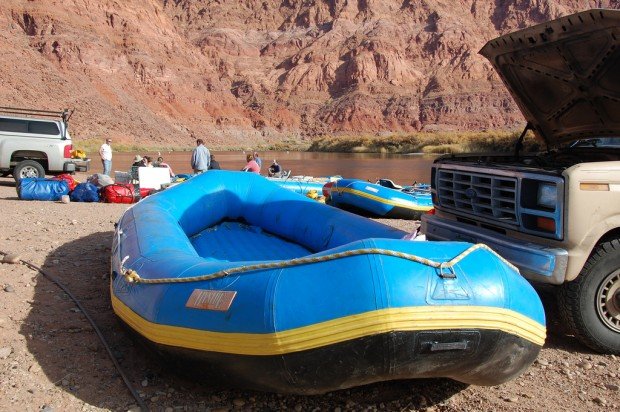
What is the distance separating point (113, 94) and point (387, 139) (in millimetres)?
34775

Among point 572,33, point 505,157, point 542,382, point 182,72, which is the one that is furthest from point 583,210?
point 182,72

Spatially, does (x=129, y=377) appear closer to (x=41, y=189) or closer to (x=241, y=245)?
(x=241, y=245)

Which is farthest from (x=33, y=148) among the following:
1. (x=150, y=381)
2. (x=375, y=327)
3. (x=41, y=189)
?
(x=375, y=327)

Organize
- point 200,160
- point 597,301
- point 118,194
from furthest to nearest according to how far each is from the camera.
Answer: point 200,160 → point 118,194 → point 597,301

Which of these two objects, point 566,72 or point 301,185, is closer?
point 566,72

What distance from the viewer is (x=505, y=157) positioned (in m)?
6.14

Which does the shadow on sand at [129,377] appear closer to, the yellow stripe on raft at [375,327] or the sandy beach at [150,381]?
the sandy beach at [150,381]

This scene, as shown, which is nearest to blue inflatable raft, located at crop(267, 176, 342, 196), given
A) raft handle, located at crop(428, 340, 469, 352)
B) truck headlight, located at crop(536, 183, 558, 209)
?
truck headlight, located at crop(536, 183, 558, 209)

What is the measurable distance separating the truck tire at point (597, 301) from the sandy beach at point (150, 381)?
163mm

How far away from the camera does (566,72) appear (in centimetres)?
516

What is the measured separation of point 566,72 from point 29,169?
13688mm

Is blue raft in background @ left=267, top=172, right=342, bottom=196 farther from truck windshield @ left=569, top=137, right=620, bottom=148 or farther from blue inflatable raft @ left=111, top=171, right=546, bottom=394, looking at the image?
blue inflatable raft @ left=111, top=171, right=546, bottom=394

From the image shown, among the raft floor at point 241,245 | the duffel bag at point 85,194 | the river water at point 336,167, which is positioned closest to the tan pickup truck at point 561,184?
the raft floor at point 241,245

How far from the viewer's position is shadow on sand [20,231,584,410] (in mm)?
3455
